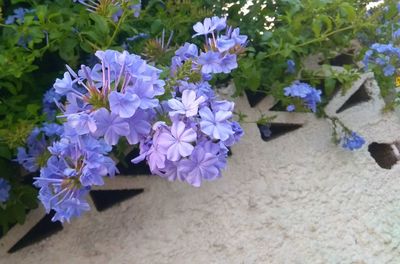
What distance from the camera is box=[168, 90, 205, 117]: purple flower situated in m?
1.15

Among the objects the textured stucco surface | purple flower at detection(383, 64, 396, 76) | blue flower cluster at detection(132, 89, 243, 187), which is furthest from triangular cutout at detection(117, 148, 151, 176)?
purple flower at detection(383, 64, 396, 76)

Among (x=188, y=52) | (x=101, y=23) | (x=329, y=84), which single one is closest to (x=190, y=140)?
(x=188, y=52)

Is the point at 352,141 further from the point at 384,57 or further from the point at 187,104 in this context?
the point at 187,104

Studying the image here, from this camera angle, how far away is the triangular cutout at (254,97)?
202 cm

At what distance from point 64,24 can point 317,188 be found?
1020mm

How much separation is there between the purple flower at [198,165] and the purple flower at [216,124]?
0.04 m

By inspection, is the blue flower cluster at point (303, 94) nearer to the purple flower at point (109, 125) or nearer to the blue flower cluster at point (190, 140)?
the blue flower cluster at point (190, 140)

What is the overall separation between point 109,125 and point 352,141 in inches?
46.2

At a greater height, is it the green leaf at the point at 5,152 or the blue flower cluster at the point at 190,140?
the blue flower cluster at the point at 190,140

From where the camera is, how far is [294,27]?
194cm

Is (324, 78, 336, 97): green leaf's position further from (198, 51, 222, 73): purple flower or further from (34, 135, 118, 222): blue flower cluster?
(34, 135, 118, 222): blue flower cluster

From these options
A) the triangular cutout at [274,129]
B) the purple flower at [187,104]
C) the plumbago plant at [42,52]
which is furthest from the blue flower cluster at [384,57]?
the purple flower at [187,104]

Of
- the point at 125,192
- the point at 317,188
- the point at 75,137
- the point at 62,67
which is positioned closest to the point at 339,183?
the point at 317,188

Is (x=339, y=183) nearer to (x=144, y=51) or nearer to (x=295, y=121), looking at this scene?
(x=295, y=121)
